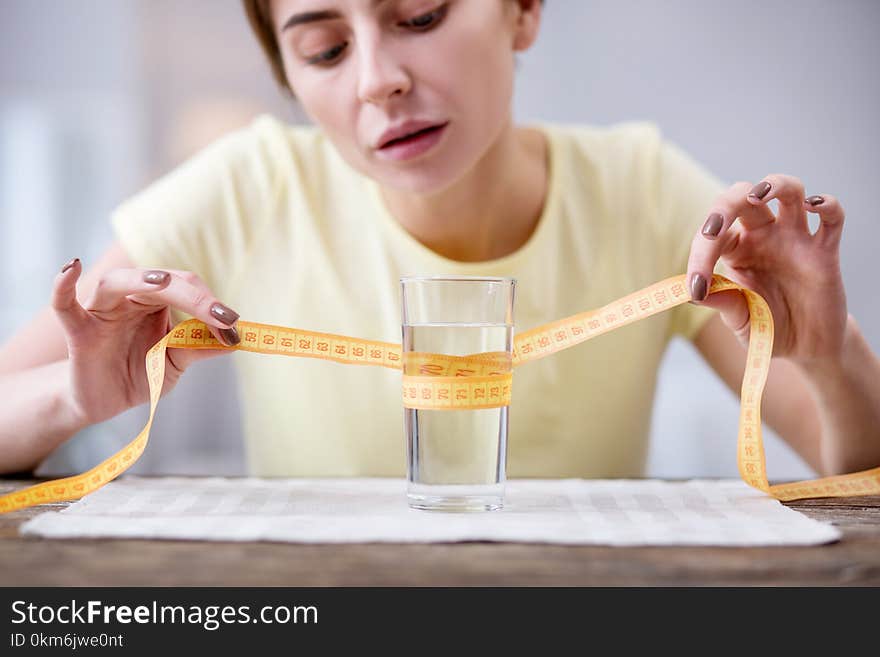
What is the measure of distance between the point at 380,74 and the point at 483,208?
21.4 inches

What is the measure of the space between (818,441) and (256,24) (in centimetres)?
137

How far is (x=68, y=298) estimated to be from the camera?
4.14 feet

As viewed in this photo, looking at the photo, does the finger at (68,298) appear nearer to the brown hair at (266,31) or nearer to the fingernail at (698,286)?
the brown hair at (266,31)

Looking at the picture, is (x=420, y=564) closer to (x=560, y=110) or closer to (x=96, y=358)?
(x=96, y=358)

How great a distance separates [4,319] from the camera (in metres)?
4.46

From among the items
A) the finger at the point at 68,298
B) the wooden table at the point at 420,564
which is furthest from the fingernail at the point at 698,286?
the finger at the point at 68,298

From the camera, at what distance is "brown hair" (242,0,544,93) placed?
170cm

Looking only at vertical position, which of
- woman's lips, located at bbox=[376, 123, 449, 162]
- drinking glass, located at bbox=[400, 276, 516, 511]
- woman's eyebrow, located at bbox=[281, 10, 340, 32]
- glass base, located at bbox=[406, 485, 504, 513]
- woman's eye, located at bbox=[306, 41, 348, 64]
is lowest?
glass base, located at bbox=[406, 485, 504, 513]

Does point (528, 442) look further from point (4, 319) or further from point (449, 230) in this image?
point (4, 319)

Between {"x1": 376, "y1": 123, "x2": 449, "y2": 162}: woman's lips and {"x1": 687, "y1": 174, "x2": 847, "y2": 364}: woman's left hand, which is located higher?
{"x1": 376, "y1": 123, "x2": 449, "y2": 162}: woman's lips

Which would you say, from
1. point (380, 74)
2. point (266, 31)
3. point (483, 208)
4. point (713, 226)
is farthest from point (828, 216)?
point (266, 31)

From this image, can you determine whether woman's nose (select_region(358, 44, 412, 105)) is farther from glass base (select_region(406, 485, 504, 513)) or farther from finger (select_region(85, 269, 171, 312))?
glass base (select_region(406, 485, 504, 513))

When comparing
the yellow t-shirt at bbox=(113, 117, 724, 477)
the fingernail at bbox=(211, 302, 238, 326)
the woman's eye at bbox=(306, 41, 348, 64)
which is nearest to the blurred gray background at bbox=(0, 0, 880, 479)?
the yellow t-shirt at bbox=(113, 117, 724, 477)

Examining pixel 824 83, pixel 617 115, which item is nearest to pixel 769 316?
pixel 617 115
